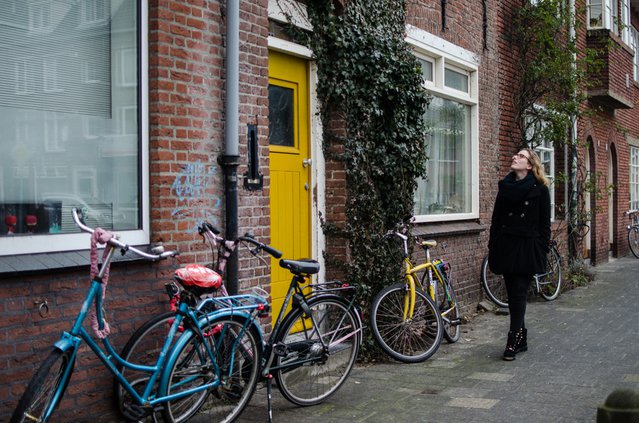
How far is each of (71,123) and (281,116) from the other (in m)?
2.51

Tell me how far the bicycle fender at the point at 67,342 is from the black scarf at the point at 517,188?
457 centimetres

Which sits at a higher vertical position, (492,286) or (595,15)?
(595,15)

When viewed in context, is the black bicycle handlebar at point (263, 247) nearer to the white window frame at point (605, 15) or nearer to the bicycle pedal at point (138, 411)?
the bicycle pedal at point (138, 411)

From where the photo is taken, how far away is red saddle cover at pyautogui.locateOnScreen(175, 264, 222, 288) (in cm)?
472

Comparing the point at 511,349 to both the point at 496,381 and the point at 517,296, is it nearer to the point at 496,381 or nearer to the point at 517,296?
the point at 517,296

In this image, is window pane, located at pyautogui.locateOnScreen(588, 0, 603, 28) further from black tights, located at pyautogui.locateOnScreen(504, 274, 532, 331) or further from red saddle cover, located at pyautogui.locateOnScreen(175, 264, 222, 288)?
red saddle cover, located at pyautogui.locateOnScreen(175, 264, 222, 288)

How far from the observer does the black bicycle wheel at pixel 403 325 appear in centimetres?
714

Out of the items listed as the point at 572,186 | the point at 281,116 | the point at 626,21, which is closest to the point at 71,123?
the point at 281,116

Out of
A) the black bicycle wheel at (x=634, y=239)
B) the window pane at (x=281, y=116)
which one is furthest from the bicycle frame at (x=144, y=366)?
the black bicycle wheel at (x=634, y=239)

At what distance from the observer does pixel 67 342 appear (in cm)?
402

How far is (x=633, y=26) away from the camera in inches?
904

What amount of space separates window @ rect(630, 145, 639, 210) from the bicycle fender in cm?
2062

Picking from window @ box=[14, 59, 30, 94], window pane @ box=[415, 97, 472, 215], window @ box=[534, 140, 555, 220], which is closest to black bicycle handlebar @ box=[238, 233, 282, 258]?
window @ box=[14, 59, 30, 94]

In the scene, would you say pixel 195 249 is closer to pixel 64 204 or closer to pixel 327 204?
pixel 64 204
